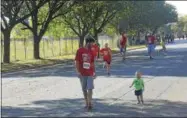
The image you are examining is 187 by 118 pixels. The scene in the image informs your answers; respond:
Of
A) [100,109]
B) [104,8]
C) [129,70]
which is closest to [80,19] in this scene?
[104,8]

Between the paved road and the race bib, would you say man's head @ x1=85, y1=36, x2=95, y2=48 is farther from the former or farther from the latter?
the paved road

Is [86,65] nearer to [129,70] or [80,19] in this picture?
[129,70]

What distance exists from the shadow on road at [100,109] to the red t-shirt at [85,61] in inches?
33.9

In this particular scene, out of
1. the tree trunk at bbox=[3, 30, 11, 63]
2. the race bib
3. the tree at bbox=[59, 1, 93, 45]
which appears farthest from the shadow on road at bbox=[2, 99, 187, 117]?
the tree at bbox=[59, 1, 93, 45]

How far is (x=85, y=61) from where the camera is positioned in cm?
1130

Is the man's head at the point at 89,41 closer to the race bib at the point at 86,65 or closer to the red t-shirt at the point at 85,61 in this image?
the red t-shirt at the point at 85,61

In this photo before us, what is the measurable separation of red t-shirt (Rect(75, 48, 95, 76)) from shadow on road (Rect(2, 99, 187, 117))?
86 centimetres

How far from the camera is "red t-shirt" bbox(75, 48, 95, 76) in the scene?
11.3 metres

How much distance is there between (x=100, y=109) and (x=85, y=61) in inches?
45.5

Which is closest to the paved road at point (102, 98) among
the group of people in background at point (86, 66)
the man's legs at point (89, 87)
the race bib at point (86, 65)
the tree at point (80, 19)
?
the man's legs at point (89, 87)

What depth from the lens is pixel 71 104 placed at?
12531mm

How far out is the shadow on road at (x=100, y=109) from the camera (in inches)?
428

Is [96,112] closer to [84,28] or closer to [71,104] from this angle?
[71,104]

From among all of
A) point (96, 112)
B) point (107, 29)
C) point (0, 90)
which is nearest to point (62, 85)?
point (0, 90)
